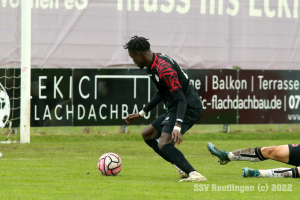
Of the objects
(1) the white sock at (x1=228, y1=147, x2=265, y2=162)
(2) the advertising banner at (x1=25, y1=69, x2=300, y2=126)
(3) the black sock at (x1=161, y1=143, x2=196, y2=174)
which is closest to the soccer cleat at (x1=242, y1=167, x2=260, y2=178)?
(1) the white sock at (x1=228, y1=147, x2=265, y2=162)

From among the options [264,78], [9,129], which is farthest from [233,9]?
[9,129]

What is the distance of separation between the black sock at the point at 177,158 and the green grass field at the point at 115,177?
246 millimetres

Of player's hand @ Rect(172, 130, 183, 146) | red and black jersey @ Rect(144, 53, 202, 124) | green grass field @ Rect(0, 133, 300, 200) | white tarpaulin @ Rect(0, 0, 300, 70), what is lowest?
green grass field @ Rect(0, 133, 300, 200)

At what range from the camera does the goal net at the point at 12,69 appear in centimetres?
1316

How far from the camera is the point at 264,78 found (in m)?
15.9

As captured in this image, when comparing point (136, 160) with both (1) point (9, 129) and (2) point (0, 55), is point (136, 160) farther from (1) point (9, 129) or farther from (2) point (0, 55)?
(2) point (0, 55)

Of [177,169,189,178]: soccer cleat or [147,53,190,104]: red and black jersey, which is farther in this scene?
[177,169,189,178]: soccer cleat

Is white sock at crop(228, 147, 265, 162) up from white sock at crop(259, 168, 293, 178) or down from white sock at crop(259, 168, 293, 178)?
up

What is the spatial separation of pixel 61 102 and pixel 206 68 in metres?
4.57

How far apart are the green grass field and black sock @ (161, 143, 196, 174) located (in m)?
0.25

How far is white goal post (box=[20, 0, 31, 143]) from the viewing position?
1309cm

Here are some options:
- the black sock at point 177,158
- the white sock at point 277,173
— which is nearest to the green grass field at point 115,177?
the white sock at point 277,173

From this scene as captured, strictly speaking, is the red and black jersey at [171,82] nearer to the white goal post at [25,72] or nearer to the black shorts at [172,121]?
the black shorts at [172,121]

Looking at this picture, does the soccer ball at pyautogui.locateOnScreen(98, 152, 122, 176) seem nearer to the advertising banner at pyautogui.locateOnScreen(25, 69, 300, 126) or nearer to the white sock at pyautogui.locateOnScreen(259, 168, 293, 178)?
the white sock at pyautogui.locateOnScreen(259, 168, 293, 178)
